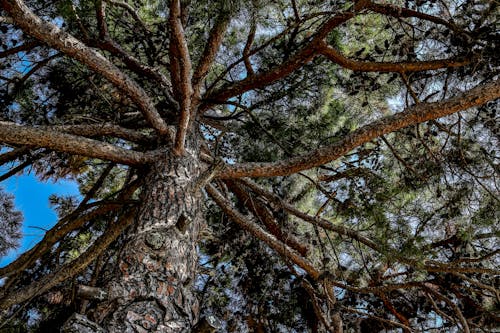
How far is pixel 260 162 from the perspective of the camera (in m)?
3.22

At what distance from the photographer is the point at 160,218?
229 centimetres

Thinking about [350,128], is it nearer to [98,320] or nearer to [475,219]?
[475,219]

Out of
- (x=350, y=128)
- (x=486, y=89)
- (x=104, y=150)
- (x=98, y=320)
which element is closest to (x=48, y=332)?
(x=98, y=320)

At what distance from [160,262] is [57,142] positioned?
872 mm

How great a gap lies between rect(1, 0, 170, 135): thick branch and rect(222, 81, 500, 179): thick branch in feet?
2.40

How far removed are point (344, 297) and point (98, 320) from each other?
2.73m

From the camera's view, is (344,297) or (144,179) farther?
(344,297)

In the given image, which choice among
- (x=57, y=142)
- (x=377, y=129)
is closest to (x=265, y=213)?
(x=377, y=129)

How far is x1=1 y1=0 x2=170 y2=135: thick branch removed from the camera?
2.10 m

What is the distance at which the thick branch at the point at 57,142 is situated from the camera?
A: 2131 millimetres

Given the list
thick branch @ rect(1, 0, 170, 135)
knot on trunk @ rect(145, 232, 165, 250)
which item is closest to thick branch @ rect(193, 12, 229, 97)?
thick branch @ rect(1, 0, 170, 135)

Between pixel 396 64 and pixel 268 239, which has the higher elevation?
→ pixel 396 64

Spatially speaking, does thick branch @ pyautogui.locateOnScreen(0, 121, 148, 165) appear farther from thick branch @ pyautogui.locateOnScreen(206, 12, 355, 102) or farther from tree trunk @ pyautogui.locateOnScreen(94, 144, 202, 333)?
thick branch @ pyautogui.locateOnScreen(206, 12, 355, 102)

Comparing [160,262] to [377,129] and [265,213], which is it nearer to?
[377,129]
